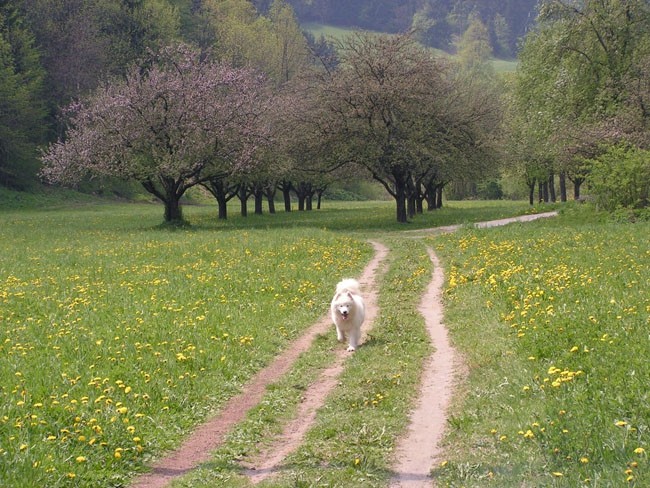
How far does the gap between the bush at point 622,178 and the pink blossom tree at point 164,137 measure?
1943 cm

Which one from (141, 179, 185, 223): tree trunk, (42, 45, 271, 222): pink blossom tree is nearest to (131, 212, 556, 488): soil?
(42, 45, 271, 222): pink blossom tree

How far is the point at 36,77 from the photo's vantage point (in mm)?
73500

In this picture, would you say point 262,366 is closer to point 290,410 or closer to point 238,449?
point 290,410

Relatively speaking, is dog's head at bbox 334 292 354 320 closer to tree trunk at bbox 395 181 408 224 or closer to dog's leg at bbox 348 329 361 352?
dog's leg at bbox 348 329 361 352

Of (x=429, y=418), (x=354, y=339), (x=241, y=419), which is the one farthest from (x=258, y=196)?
(x=429, y=418)

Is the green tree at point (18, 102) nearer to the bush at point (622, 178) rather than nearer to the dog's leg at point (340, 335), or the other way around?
the bush at point (622, 178)

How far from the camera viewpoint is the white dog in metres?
12.6

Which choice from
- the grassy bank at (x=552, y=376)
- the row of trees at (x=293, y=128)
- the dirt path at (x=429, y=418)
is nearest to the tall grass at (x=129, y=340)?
the dirt path at (x=429, y=418)

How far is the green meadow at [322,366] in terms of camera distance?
277 inches

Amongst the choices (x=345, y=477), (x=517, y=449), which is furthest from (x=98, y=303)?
(x=517, y=449)

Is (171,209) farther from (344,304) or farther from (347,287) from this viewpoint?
(344,304)

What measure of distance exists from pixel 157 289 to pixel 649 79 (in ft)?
108

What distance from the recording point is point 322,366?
1180 cm

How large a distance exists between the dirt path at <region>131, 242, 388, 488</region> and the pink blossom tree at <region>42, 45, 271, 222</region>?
29.1 metres
